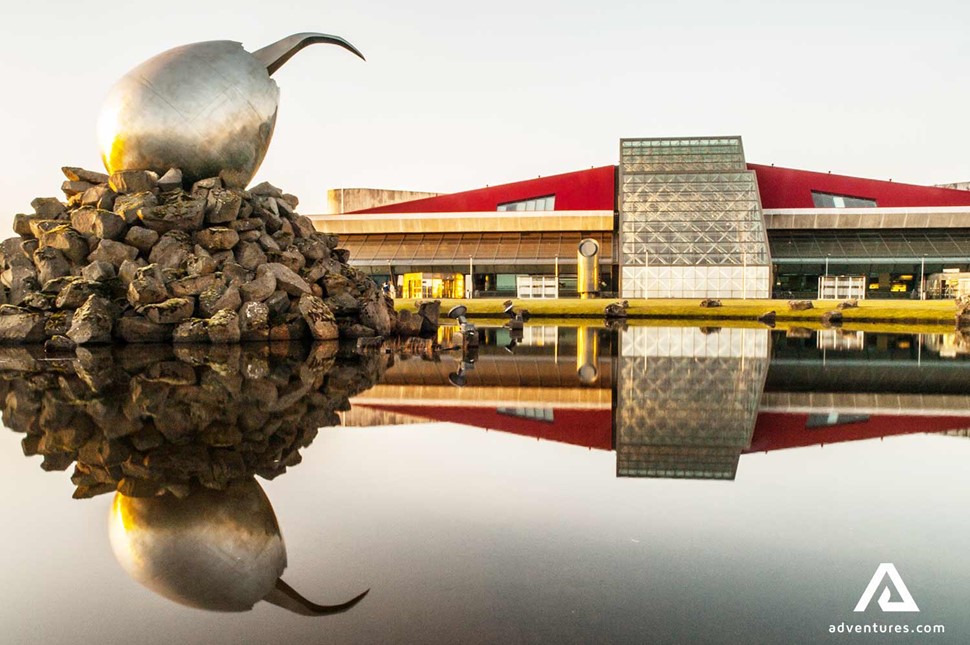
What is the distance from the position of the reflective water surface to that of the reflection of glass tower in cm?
6

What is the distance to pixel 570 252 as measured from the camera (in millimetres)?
60562

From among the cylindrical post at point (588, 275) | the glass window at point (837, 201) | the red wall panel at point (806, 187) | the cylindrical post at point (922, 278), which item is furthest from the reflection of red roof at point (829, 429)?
the glass window at point (837, 201)

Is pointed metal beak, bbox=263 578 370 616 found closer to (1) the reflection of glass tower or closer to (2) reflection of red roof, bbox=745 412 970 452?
(1) the reflection of glass tower

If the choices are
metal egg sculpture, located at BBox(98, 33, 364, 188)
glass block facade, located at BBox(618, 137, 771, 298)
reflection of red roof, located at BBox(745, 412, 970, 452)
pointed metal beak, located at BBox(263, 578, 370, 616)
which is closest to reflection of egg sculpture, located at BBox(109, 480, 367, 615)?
pointed metal beak, located at BBox(263, 578, 370, 616)

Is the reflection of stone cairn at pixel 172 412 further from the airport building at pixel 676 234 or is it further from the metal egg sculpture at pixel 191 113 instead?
the airport building at pixel 676 234

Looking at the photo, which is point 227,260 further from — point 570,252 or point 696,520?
point 570,252

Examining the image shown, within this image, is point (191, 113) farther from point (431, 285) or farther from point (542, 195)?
point (542, 195)

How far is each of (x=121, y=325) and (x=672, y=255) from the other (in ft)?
137

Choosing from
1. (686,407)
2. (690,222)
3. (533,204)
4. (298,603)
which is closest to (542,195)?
(533,204)

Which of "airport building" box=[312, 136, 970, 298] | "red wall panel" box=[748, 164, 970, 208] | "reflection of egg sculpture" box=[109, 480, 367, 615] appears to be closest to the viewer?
"reflection of egg sculpture" box=[109, 480, 367, 615]

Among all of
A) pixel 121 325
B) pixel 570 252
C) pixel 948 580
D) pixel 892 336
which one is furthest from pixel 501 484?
pixel 570 252

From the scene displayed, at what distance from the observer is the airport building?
5481cm

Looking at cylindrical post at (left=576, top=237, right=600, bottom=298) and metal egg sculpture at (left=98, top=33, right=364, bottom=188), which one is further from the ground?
metal egg sculpture at (left=98, top=33, right=364, bottom=188)

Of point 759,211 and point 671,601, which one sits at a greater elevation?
point 759,211
